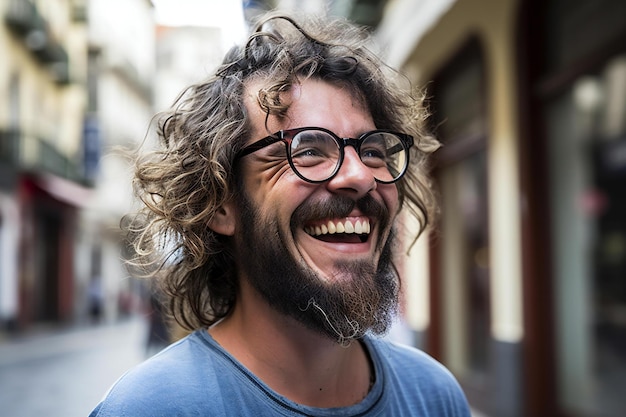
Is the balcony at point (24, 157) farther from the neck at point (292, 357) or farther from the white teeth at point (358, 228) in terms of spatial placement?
the white teeth at point (358, 228)

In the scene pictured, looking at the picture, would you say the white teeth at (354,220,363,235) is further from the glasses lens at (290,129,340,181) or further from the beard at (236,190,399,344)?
the glasses lens at (290,129,340,181)

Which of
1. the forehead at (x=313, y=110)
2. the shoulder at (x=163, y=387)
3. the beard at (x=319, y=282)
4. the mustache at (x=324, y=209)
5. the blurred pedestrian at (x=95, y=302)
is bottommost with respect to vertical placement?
the blurred pedestrian at (x=95, y=302)

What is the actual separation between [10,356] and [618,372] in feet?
43.0

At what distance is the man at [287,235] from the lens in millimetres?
1561

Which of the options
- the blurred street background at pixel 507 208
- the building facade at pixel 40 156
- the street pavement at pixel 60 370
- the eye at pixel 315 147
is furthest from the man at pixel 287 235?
the building facade at pixel 40 156

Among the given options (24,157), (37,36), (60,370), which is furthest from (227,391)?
(37,36)

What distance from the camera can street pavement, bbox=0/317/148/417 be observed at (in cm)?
855

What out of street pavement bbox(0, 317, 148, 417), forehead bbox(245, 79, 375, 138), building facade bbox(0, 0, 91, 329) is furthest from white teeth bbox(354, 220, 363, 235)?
building facade bbox(0, 0, 91, 329)

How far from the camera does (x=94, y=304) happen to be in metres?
28.8

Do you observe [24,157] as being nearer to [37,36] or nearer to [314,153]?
[37,36]

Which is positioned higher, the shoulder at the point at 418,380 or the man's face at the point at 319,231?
the man's face at the point at 319,231

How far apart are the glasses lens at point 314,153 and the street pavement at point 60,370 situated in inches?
273

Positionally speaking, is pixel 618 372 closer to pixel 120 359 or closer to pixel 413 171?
pixel 413 171

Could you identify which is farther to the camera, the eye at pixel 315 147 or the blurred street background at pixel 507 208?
the blurred street background at pixel 507 208
